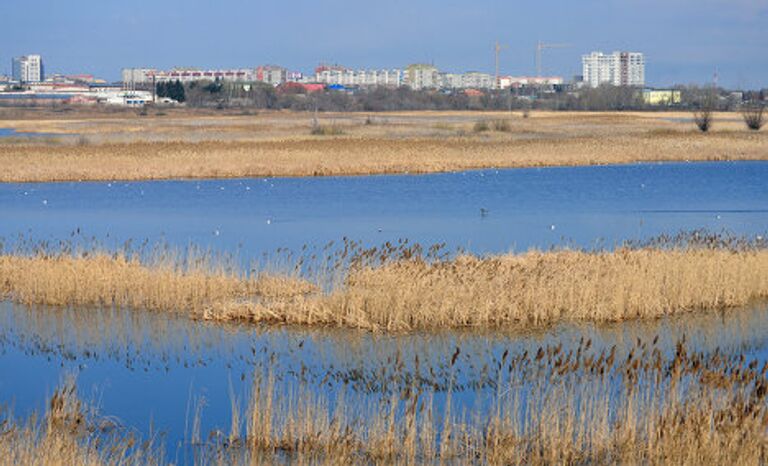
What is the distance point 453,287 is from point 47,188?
77.2ft

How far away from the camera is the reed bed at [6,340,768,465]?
778 centimetres

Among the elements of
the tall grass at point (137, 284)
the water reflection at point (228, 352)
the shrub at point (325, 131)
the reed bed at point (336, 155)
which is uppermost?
the shrub at point (325, 131)

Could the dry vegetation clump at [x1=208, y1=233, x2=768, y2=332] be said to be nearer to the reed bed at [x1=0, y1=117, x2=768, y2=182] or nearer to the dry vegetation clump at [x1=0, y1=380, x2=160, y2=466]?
the dry vegetation clump at [x1=0, y1=380, x2=160, y2=466]

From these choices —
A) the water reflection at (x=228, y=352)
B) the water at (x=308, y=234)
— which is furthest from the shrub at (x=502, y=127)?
the water reflection at (x=228, y=352)

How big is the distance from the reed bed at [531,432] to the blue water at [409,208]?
10.8m

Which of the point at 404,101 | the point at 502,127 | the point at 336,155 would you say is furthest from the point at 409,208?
the point at 404,101

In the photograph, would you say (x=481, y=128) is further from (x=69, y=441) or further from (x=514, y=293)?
(x=69, y=441)

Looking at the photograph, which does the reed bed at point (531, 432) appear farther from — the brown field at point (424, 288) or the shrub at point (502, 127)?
the shrub at point (502, 127)

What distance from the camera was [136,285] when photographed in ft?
51.5

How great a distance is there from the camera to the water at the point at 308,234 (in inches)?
464

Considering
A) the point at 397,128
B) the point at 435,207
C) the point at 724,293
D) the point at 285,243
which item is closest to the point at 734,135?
the point at 397,128

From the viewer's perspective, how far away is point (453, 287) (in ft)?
46.8

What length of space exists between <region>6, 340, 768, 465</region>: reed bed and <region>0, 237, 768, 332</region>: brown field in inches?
171

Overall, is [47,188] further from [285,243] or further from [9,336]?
[9,336]
